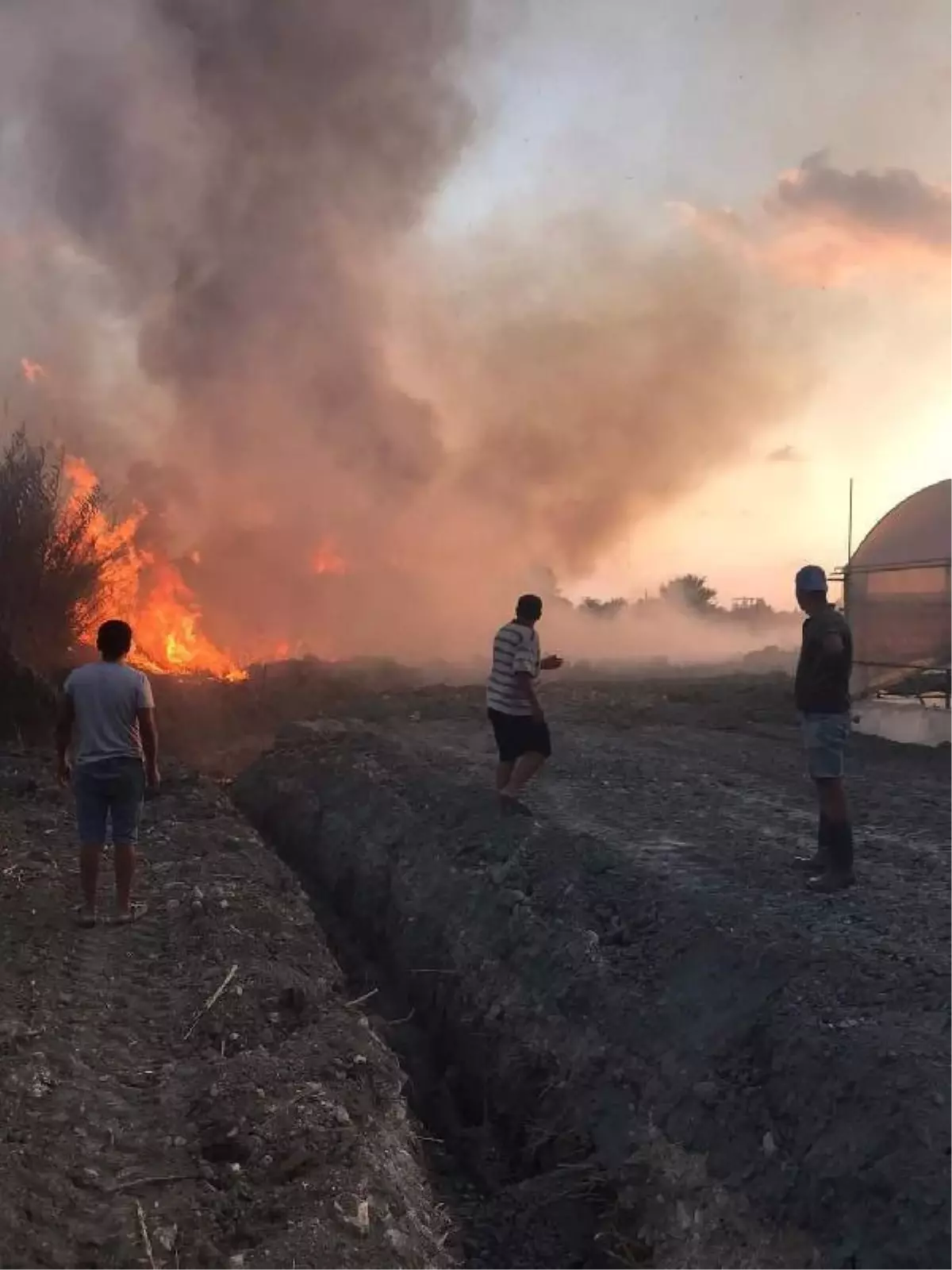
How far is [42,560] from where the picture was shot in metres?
15.8

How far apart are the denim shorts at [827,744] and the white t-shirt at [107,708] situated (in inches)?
165

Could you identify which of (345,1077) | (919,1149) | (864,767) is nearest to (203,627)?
(864,767)

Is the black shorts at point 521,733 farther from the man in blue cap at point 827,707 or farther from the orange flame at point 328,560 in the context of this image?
the orange flame at point 328,560

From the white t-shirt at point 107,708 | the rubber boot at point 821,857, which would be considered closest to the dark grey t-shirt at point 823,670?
the rubber boot at point 821,857

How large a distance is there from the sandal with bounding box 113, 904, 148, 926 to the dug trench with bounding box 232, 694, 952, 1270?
1.76m

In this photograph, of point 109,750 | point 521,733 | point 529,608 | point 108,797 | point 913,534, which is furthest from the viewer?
point 913,534

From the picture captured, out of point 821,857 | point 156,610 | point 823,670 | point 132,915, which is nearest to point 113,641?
point 132,915

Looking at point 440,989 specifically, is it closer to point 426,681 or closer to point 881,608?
point 881,608

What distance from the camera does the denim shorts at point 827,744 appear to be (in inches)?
257

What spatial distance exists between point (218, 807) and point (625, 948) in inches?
226

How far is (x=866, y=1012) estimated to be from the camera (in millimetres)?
4859

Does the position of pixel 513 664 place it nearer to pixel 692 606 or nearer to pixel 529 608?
pixel 529 608

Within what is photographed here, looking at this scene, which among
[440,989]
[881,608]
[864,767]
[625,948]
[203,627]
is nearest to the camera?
[625,948]

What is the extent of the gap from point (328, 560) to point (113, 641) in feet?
96.6
